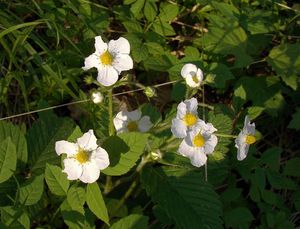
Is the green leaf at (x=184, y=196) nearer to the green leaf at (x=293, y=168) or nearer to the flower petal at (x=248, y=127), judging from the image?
the flower petal at (x=248, y=127)

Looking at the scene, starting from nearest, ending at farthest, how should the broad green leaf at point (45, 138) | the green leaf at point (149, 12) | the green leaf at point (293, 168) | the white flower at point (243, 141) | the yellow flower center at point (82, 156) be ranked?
1. the yellow flower center at point (82, 156)
2. the white flower at point (243, 141)
3. the broad green leaf at point (45, 138)
4. the green leaf at point (293, 168)
5. the green leaf at point (149, 12)

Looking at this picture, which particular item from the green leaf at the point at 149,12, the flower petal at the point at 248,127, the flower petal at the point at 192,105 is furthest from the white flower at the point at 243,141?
the green leaf at the point at 149,12

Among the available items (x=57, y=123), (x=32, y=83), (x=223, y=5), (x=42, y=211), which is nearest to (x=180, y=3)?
(x=223, y=5)

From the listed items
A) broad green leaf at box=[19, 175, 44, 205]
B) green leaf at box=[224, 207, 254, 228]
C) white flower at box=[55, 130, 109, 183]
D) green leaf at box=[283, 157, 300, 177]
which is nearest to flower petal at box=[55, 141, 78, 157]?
white flower at box=[55, 130, 109, 183]

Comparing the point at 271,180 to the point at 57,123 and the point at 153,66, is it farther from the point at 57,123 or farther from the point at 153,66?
the point at 57,123

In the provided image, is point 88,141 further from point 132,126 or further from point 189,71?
point 189,71

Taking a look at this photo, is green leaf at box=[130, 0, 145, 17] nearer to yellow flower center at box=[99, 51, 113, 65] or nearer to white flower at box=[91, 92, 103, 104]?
yellow flower center at box=[99, 51, 113, 65]
